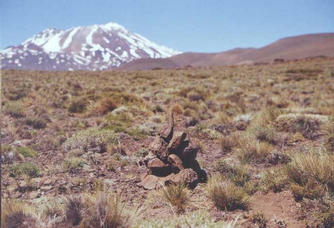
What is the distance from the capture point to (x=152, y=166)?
3.87 metres

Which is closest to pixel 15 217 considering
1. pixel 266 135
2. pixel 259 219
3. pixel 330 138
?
pixel 259 219

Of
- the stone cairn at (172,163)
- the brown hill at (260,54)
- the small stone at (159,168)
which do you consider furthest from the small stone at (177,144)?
the brown hill at (260,54)

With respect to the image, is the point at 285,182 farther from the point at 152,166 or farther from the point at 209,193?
the point at 152,166

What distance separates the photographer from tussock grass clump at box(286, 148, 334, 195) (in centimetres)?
320

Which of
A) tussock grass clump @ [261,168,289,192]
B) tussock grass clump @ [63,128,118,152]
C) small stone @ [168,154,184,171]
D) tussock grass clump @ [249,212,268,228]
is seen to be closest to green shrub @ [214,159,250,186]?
tussock grass clump @ [261,168,289,192]

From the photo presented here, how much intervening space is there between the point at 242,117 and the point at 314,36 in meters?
91.0

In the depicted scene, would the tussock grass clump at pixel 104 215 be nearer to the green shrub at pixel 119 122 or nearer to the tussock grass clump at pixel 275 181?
the tussock grass clump at pixel 275 181

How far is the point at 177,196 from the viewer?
3.13 m

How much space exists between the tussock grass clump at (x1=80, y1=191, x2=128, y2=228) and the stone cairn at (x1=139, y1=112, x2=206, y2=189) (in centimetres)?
122

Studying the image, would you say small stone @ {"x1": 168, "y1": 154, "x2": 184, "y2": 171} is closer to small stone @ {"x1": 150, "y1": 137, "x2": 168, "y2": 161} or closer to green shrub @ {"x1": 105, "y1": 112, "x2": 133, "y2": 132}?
small stone @ {"x1": 150, "y1": 137, "x2": 168, "y2": 161}

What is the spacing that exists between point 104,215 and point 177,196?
1.07 metres

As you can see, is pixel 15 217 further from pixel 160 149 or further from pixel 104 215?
pixel 160 149

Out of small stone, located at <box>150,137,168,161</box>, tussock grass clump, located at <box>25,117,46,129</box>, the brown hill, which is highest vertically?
the brown hill

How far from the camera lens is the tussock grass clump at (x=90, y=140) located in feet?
17.1
